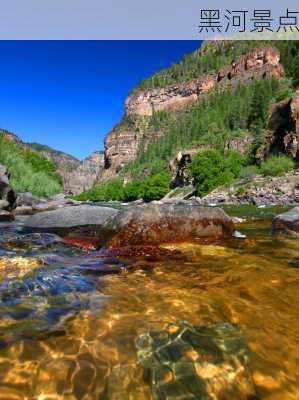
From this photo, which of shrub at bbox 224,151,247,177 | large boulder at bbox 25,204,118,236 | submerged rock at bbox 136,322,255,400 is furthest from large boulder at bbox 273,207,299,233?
shrub at bbox 224,151,247,177

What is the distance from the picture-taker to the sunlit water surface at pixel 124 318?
109 inches

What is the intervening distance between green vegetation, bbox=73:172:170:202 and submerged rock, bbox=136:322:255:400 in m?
97.7

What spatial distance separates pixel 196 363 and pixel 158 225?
5.83m

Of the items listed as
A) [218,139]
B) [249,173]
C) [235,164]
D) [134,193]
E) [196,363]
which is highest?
[218,139]

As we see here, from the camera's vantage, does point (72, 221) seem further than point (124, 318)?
Yes

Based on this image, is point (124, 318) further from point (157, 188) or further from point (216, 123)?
point (216, 123)

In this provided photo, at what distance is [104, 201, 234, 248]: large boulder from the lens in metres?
8.52

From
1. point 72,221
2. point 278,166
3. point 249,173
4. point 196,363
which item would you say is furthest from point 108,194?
point 196,363

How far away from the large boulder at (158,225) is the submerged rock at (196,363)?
4.96 meters

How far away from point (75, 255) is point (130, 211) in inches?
83.2

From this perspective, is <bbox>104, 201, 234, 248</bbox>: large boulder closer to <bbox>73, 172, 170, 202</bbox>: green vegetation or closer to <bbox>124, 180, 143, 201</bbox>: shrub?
<bbox>73, 172, 170, 202</bbox>: green vegetation

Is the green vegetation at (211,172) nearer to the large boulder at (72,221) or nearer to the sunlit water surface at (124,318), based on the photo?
the large boulder at (72,221)

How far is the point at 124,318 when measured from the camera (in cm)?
388

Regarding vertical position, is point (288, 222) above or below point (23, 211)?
below
